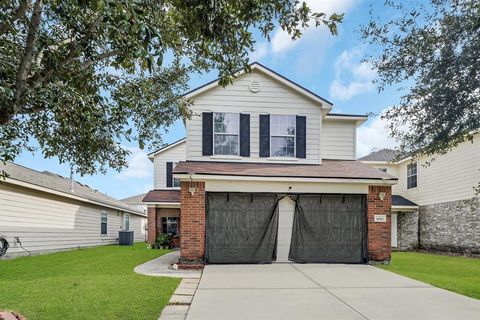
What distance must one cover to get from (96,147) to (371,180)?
8.40 metres

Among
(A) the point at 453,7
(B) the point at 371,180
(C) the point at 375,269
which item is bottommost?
(C) the point at 375,269

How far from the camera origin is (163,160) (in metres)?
23.4

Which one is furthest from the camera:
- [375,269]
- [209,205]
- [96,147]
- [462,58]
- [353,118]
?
[353,118]

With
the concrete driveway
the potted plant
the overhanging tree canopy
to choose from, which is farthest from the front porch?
the overhanging tree canopy

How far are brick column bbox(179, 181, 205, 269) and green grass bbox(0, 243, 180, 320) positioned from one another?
176cm

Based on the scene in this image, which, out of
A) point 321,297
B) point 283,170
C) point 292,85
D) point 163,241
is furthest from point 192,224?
point 163,241

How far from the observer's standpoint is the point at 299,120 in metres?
13.8

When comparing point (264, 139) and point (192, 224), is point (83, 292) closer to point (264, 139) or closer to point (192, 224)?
point (192, 224)

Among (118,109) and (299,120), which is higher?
(299,120)

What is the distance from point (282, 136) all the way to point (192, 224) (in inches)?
181

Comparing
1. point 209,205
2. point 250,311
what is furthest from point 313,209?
point 250,311

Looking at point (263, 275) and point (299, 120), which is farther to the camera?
point (299, 120)

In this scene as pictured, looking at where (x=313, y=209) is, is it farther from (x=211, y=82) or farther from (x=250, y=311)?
(x=250, y=311)

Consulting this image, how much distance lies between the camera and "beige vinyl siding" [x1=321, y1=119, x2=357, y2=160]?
14.9 meters
